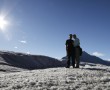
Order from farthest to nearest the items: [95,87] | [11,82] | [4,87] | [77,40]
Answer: [77,40]
[11,82]
[4,87]
[95,87]

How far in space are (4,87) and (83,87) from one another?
4.99 m

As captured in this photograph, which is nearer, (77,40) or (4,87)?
(4,87)

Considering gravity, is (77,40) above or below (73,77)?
above

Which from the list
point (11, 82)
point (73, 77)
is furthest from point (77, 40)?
point (11, 82)

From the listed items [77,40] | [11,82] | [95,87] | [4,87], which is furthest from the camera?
[77,40]

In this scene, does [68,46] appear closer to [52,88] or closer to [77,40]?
[77,40]

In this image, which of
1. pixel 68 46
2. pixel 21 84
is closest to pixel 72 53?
pixel 68 46

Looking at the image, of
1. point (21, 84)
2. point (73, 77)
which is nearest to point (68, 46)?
point (73, 77)

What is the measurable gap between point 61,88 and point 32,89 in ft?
5.51

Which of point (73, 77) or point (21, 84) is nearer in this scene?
point (21, 84)

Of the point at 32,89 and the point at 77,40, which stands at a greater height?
the point at 77,40

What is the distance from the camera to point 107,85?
13.9 meters

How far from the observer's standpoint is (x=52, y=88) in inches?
555

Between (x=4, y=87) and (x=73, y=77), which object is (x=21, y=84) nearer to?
(x=4, y=87)
